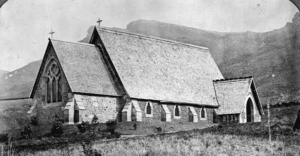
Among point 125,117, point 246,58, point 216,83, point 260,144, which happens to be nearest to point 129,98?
point 125,117

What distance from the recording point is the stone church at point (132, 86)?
53.2m

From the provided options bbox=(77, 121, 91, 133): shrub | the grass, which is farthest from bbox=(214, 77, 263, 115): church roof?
the grass

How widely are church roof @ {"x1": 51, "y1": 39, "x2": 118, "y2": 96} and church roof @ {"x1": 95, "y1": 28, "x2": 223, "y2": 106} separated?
1.33 m

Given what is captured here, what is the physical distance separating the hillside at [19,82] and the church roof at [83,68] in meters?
52.9

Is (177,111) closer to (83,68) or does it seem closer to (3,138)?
(83,68)

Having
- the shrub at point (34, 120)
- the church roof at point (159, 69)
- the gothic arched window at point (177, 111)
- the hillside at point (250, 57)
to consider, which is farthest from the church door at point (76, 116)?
the hillside at point (250, 57)

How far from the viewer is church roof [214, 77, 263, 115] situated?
203ft

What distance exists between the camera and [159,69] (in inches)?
2360

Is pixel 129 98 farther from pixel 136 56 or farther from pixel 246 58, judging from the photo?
pixel 246 58

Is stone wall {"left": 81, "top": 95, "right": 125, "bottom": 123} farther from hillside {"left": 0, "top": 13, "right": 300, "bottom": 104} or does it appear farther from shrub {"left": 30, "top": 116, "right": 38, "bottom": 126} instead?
hillside {"left": 0, "top": 13, "right": 300, "bottom": 104}

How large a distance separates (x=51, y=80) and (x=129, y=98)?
704 centimetres

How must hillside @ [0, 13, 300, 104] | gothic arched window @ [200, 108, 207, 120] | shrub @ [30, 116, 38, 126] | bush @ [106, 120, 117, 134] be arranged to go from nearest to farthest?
bush @ [106, 120, 117, 134] → shrub @ [30, 116, 38, 126] → gothic arched window @ [200, 108, 207, 120] → hillside @ [0, 13, 300, 104]

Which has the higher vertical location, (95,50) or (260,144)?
(95,50)

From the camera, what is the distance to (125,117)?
53.6 meters
